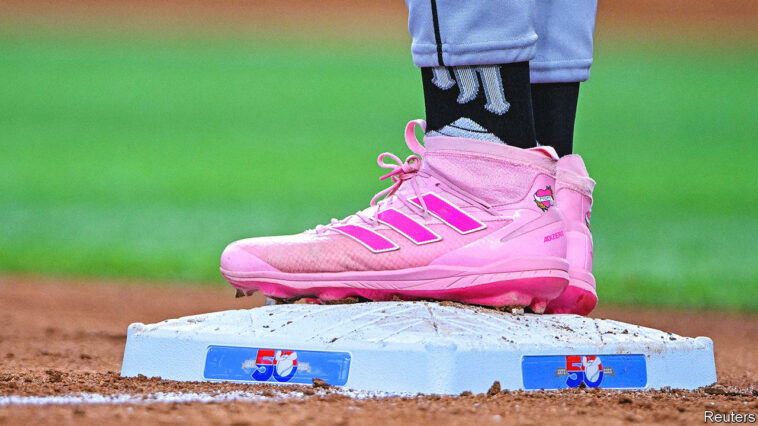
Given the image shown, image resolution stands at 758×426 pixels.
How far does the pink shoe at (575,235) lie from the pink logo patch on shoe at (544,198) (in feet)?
0.62

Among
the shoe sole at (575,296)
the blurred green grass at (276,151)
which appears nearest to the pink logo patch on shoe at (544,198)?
the shoe sole at (575,296)

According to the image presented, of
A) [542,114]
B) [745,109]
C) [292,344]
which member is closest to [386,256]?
[292,344]

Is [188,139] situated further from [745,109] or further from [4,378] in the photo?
[4,378]

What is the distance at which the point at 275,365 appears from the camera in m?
1.57

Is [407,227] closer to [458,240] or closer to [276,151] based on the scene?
[458,240]

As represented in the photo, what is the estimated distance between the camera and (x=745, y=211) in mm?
6832

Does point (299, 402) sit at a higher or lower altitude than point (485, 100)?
lower

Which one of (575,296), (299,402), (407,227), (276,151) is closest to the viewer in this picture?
(299,402)

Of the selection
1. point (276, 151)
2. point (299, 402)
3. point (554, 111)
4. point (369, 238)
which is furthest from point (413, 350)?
point (276, 151)

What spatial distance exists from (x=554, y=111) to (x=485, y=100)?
0.35m

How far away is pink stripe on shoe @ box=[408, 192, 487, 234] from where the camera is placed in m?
1.63

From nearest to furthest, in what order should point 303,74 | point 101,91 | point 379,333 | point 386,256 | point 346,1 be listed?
1. point 379,333
2. point 386,256
3. point 101,91
4. point 303,74
5. point 346,1

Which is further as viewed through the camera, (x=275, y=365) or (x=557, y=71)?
(x=557, y=71)

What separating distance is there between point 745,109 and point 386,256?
42.7ft
